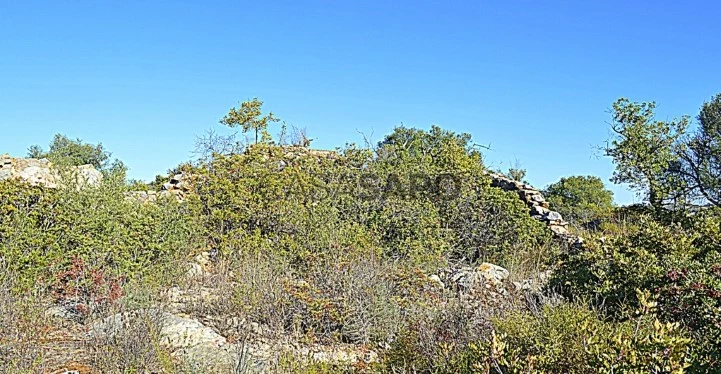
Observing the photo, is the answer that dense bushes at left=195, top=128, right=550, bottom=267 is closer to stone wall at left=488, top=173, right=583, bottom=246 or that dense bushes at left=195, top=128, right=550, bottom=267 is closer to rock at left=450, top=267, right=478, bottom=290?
stone wall at left=488, top=173, right=583, bottom=246

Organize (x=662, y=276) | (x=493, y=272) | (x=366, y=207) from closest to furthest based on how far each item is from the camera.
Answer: (x=662, y=276), (x=493, y=272), (x=366, y=207)

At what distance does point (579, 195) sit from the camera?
1919 cm

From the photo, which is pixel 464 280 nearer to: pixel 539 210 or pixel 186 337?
pixel 186 337

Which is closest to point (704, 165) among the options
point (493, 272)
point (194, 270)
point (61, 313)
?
point (493, 272)

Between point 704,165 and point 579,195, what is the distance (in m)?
7.40

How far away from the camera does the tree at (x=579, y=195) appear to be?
56.5ft

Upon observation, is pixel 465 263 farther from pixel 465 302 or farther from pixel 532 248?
pixel 465 302

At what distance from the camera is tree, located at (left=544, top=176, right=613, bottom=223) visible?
17234mm

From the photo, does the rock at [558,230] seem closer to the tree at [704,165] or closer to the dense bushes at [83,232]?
the tree at [704,165]

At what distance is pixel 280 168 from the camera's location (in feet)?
34.7

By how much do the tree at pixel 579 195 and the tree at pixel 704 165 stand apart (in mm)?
4821

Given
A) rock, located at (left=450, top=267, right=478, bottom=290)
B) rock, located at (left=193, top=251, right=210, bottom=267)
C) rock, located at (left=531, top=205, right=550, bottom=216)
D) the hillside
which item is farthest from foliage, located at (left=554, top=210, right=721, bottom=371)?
rock, located at (left=531, top=205, right=550, bottom=216)

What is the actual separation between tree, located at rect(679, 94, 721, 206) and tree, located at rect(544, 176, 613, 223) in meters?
4.82

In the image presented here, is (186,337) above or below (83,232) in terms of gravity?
below
